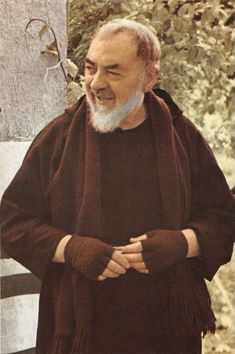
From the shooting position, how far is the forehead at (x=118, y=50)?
5.19 ft

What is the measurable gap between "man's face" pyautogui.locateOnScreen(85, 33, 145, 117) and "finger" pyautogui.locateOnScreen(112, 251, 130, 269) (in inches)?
14.4

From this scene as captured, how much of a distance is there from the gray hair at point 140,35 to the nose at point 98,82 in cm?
10

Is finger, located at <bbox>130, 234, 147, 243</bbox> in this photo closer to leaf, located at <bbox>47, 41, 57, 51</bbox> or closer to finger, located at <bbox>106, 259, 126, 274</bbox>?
finger, located at <bbox>106, 259, 126, 274</bbox>

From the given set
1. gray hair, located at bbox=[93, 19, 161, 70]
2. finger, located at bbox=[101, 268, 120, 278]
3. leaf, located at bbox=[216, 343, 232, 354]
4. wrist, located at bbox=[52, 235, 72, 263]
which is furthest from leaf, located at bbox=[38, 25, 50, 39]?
leaf, located at bbox=[216, 343, 232, 354]

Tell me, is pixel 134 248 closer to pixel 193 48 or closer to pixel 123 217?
pixel 123 217

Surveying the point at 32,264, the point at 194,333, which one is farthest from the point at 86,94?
the point at 194,333

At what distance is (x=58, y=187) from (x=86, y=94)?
10.0 inches

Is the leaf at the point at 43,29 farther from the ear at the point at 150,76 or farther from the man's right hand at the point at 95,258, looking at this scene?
the man's right hand at the point at 95,258

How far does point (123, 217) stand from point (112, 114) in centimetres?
27

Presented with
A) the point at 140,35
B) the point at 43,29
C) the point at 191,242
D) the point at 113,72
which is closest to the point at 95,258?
the point at 191,242

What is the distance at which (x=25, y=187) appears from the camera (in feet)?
5.48

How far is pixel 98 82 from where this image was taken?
1.60 meters

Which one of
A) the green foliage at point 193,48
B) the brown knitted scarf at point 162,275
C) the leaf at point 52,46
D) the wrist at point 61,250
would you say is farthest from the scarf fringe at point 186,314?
the leaf at point 52,46

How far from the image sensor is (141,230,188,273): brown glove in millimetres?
1578
